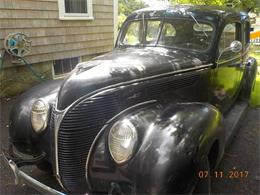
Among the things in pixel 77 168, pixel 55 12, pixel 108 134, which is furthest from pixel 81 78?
pixel 55 12

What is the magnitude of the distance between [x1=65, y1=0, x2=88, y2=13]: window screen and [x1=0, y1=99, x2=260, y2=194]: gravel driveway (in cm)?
351

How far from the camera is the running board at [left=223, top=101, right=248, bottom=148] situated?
351 cm

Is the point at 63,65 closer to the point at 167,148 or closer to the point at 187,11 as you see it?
the point at 187,11

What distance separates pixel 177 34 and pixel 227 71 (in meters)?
0.96

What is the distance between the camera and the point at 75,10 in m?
7.43

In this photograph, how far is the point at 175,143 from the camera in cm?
209

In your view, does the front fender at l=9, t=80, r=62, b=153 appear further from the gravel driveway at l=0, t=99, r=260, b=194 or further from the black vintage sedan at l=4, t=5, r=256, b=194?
the gravel driveway at l=0, t=99, r=260, b=194

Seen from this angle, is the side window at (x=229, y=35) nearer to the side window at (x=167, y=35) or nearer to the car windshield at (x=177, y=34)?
the car windshield at (x=177, y=34)

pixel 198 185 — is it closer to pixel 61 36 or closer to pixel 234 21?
pixel 234 21

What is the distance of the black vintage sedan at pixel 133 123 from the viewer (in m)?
2.08

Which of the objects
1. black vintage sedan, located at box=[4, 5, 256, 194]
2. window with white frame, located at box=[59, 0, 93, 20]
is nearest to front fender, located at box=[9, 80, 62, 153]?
black vintage sedan, located at box=[4, 5, 256, 194]

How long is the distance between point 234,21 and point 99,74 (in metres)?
2.62

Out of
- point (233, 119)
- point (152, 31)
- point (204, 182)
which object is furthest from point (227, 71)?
point (204, 182)

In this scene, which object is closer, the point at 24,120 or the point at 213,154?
the point at 213,154
